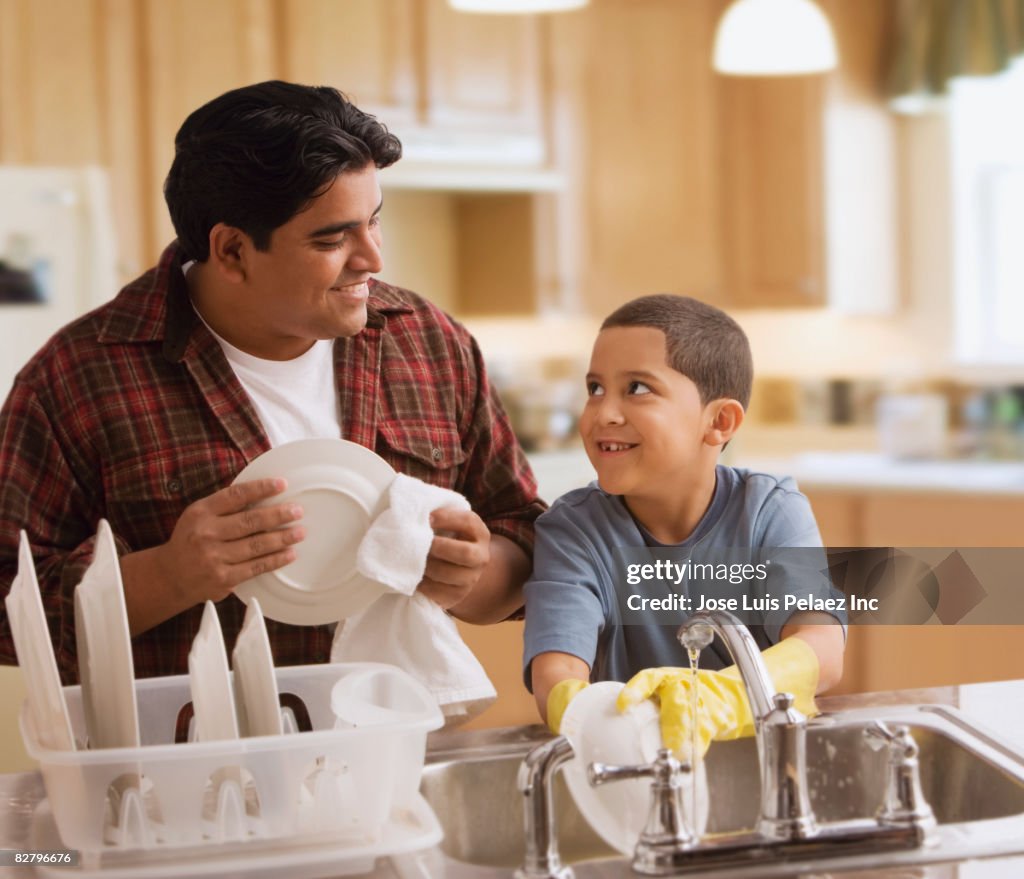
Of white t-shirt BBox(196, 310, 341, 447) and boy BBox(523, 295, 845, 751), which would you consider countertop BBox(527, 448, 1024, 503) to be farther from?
boy BBox(523, 295, 845, 751)

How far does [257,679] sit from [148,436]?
1.44 feet

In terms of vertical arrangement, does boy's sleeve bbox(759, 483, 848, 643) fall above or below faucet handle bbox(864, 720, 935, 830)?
above

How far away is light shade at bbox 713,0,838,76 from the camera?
3.35m

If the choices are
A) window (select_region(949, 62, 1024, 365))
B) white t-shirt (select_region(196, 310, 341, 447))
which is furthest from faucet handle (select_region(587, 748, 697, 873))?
window (select_region(949, 62, 1024, 365))

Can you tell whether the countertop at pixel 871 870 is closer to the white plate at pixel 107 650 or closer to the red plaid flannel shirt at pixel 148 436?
the white plate at pixel 107 650

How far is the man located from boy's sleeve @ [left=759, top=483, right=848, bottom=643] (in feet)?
0.89

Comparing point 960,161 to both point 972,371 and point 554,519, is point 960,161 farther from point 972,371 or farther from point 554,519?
point 554,519

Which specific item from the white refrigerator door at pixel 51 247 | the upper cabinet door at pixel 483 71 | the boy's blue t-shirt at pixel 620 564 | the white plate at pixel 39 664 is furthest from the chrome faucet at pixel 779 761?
the upper cabinet door at pixel 483 71

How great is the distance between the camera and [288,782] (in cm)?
105

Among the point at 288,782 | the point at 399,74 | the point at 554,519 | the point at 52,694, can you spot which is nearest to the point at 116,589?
the point at 52,694

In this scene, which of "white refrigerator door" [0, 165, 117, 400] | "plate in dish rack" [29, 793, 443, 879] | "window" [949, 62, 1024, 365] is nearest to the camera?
"plate in dish rack" [29, 793, 443, 879]

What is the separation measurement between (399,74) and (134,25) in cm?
74

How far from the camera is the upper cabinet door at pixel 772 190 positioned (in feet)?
13.6

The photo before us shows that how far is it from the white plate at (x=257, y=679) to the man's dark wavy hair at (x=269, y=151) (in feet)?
1.45
